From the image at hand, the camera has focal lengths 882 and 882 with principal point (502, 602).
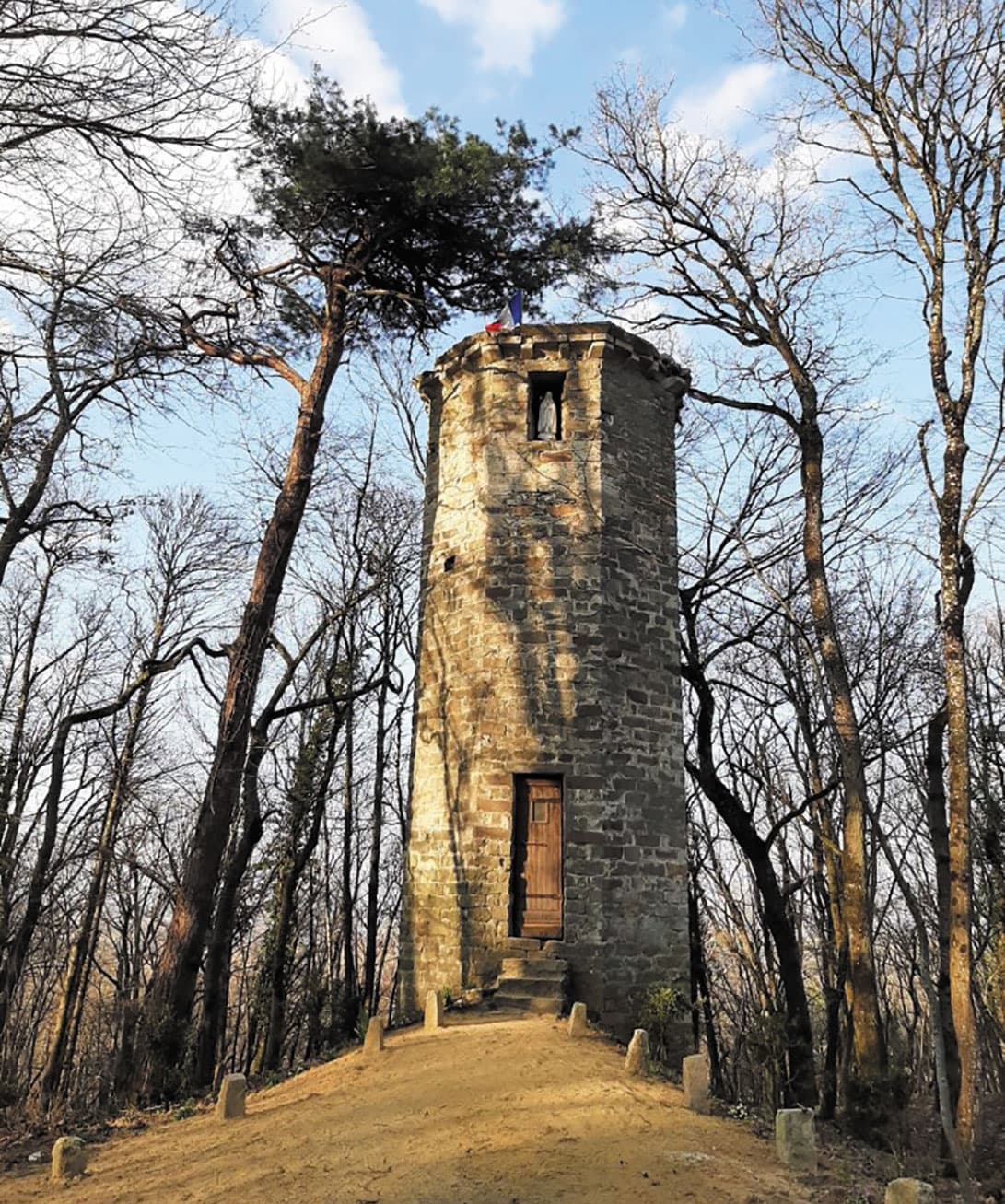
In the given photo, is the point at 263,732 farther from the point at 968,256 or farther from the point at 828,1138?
the point at 968,256

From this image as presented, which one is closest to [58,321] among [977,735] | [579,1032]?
[579,1032]

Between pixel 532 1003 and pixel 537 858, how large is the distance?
1630mm

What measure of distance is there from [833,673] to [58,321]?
28.3 feet

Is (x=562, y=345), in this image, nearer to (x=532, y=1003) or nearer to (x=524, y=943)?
(x=524, y=943)

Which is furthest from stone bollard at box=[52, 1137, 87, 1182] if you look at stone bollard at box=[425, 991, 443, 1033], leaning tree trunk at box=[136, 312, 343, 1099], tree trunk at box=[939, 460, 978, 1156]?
tree trunk at box=[939, 460, 978, 1156]

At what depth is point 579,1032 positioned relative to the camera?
835 centimetres

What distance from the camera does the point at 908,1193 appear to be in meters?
4.73

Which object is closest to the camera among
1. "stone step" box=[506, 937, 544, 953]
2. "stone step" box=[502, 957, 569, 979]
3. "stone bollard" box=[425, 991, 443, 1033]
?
"stone bollard" box=[425, 991, 443, 1033]

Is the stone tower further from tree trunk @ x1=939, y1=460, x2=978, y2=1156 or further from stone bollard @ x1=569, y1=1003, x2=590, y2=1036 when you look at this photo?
tree trunk @ x1=939, y1=460, x2=978, y2=1156

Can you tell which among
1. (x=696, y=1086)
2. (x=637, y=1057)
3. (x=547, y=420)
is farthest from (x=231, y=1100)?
(x=547, y=420)

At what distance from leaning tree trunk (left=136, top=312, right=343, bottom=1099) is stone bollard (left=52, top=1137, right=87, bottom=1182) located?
248 centimetres

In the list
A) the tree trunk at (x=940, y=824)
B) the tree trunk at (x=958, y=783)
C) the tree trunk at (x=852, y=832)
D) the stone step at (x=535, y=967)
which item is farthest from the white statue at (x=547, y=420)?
the tree trunk at (x=940, y=824)

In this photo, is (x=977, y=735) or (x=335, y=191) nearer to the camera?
(x=335, y=191)

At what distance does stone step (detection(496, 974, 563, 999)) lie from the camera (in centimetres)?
930
